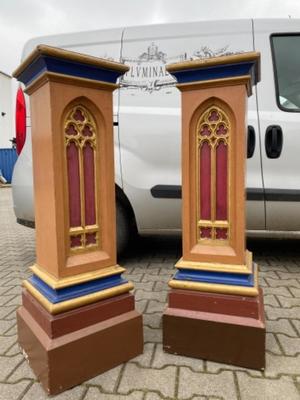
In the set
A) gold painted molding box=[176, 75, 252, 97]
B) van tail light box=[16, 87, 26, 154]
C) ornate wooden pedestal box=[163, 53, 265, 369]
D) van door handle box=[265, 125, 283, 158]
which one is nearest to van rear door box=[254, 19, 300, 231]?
van door handle box=[265, 125, 283, 158]

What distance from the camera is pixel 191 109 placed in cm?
175

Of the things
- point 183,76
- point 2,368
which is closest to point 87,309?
point 2,368

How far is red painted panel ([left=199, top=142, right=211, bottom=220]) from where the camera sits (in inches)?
69.9

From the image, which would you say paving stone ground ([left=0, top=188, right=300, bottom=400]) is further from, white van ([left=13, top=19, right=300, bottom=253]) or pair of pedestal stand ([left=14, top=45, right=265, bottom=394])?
white van ([left=13, top=19, right=300, bottom=253])

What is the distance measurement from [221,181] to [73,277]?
2.78ft

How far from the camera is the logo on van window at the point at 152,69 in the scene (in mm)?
2992

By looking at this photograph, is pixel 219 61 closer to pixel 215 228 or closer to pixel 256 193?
pixel 215 228

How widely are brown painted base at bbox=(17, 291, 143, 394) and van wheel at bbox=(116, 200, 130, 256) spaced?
143 centimetres

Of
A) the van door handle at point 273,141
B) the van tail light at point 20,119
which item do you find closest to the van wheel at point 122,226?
the van tail light at point 20,119

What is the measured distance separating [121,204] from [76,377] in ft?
5.75

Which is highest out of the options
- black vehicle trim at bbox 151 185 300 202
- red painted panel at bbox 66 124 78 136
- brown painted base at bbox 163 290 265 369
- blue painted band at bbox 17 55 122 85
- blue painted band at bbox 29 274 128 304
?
blue painted band at bbox 17 55 122 85

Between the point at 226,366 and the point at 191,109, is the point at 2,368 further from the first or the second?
the point at 191,109

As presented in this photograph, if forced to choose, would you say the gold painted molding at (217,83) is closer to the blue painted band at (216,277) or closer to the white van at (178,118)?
the blue painted band at (216,277)

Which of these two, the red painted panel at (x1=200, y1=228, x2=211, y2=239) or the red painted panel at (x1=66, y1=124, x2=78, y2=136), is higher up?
the red painted panel at (x1=66, y1=124, x2=78, y2=136)
